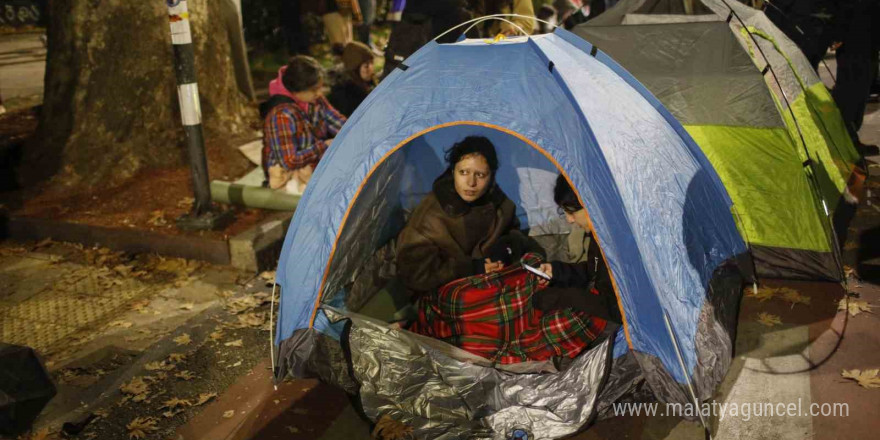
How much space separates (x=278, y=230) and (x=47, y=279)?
1.75 m

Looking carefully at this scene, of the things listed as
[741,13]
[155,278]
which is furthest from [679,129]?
[155,278]

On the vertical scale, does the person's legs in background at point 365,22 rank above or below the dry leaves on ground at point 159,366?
above

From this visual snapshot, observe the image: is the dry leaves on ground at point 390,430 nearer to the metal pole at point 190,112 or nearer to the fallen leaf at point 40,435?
the fallen leaf at point 40,435

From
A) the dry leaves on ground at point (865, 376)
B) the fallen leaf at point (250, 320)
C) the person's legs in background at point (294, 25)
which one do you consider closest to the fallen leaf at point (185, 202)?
the fallen leaf at point (250, 320)

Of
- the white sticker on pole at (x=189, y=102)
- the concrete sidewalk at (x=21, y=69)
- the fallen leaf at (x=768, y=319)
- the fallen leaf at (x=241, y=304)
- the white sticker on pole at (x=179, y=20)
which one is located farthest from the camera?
the concrete sidewalk at (x=21, y=69)

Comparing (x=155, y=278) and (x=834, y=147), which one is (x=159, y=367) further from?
(x=834, y=147)

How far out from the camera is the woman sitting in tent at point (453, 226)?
3932 mm

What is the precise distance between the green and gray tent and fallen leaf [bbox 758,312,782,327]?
18.0 inches

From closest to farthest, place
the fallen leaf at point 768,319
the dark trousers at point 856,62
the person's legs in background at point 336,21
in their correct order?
1. the fallen leaf at point 768,319
2. the dark trousers at point 856,62
3. the person's legs in background at point 336,21

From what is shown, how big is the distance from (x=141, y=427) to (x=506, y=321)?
196 centimetres

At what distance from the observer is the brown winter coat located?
3.95m

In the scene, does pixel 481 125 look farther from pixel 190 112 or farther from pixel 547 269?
pixel 190 112

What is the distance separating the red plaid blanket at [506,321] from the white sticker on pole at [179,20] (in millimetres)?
2819

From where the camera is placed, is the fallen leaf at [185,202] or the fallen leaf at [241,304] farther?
the fallen leaf at [185,202]
